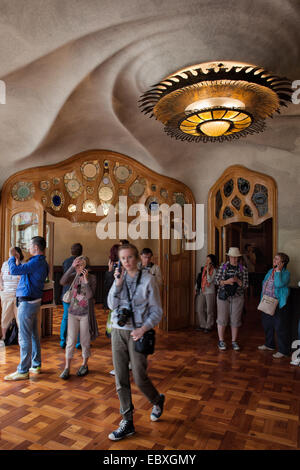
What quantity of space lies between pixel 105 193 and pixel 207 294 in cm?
286

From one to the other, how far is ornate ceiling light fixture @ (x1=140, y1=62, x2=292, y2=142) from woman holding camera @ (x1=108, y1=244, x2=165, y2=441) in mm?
2045

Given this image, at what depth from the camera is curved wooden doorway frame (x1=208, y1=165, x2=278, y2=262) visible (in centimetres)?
619

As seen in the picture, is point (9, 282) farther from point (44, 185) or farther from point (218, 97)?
point (218, 97)

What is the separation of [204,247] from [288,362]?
9.78 feet

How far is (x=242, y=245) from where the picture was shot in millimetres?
12297

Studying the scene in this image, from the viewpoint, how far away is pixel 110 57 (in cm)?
373

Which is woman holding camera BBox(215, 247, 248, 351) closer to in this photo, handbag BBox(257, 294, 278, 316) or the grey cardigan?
handbag BBox(257, 294, 278, 316)

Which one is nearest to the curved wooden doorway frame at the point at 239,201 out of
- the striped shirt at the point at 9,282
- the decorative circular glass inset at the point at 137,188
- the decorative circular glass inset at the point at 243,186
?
the decorative circular glass inset at the point at 243,186

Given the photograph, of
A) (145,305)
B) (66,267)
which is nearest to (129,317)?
(145,305)

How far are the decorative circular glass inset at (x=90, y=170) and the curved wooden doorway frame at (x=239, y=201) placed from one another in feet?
8.13
